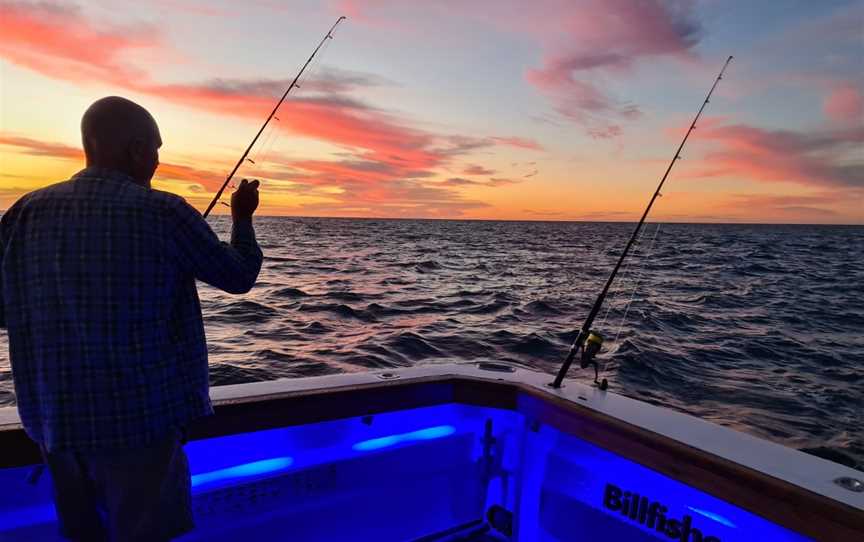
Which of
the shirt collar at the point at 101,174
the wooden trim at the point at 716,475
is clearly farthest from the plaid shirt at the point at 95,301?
the wooden trim at the point at 716,475

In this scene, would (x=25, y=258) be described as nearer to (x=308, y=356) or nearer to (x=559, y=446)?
(x=559, y=446)

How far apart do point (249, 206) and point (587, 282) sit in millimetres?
20752

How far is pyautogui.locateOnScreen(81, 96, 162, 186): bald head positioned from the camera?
1.39 meters

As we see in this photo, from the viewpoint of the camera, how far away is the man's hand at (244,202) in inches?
62.9

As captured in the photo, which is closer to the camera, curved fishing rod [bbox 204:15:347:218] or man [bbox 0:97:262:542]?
man [bbox 0:97:262:542]

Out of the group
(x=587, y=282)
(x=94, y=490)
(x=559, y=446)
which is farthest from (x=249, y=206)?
(x=587, y=282)

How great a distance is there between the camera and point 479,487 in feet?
9.52

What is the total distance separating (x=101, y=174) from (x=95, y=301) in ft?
1.07

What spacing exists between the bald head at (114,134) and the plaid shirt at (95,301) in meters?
0.05

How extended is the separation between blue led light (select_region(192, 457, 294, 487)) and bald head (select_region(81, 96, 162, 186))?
1361 mm

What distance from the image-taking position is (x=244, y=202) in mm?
1613

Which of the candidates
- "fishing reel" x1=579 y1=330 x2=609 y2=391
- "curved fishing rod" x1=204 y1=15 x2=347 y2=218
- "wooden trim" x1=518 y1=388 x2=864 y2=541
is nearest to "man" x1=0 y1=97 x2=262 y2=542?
"curved fishing rod" x1=204 y1=15 x2=347 y2=218

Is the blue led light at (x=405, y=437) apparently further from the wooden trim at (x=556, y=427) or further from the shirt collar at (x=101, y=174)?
Result: the shirt collar at (x=101, y=174)

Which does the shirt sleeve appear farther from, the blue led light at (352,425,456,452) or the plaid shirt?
the blue led light at (352,425,456,452)
